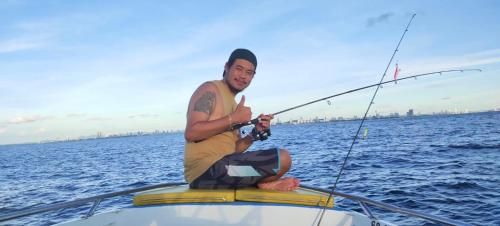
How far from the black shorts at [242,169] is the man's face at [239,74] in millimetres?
771

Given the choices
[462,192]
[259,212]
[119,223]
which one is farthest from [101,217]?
[462,192]

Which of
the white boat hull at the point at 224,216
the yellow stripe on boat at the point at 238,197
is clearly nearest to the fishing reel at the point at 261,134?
the yellow stripe on boat at the point at 238,197

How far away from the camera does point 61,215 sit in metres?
10.8

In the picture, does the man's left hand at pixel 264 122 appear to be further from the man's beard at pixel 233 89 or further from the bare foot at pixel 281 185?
the bare foot at pixel 281 185

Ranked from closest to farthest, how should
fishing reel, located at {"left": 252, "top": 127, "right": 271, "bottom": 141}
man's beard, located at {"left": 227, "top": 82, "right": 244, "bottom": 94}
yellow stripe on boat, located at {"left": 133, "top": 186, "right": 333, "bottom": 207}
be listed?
yellow stripe on boat, located at {"left": 133, "top": 186, "right": 333, "bottom": 207}, man's beard, located at {"left": 227, "top": 82, "right": 244, "bottom": 94}, fishing reel, located at {"left": 252, "top": 127, "right": 271, "bottom": 141}

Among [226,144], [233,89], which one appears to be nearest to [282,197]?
[226,144]

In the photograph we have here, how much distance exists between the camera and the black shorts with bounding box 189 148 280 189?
136 inches

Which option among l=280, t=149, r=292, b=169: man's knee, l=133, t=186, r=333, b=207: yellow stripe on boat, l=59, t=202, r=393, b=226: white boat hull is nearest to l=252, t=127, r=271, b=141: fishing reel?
l=280, t=149, r=292, b=169: man's knee

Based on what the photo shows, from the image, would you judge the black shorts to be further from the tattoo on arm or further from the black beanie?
the black beanie

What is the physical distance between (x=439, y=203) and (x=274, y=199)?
7530 mm

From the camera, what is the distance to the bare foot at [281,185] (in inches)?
146

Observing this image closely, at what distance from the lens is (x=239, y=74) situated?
3770 mm

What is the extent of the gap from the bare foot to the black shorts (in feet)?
0.42

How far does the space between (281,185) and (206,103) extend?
1.16m
